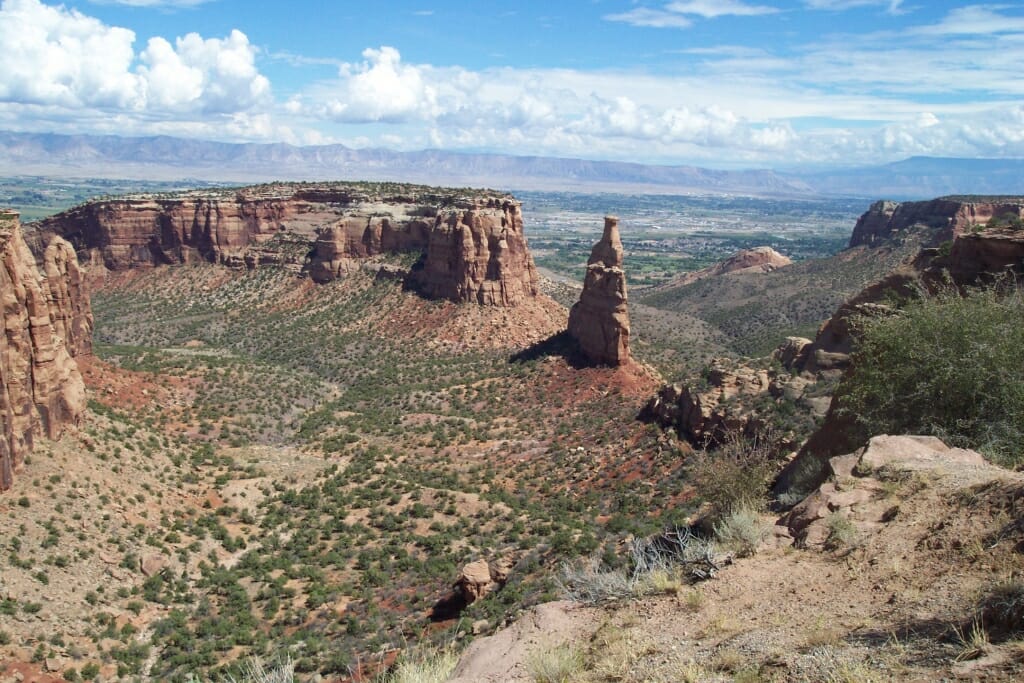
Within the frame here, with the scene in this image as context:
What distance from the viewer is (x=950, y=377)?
15344 millimetres

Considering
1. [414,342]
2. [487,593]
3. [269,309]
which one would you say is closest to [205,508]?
[487,593]

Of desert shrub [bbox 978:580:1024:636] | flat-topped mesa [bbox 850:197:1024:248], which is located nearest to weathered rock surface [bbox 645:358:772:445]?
desert shrub [bbox 978:580:1024:636]

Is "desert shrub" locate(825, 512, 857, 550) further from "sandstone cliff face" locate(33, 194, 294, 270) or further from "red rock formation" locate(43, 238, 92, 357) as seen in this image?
"sandstone cliff face" locate(33, 194, 294, 270)

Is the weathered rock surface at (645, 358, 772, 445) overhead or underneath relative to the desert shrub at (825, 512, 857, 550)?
underneath

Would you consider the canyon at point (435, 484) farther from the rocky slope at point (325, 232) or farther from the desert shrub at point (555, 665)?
the rocky slope at point (325, 232)

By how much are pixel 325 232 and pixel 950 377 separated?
66.3 meters

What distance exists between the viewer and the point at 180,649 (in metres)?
19.5

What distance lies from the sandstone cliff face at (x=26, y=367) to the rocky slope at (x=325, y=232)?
36.0 meters

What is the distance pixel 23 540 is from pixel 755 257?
121856mm

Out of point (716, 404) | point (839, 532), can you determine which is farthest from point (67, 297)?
point (839, 532)

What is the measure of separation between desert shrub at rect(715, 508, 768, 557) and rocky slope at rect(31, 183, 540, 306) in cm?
4845

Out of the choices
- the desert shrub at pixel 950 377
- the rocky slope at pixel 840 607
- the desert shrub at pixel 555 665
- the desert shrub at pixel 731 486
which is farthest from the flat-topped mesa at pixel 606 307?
the desert shrub at pixel 555 665

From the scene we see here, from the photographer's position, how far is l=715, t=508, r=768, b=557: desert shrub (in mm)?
12352

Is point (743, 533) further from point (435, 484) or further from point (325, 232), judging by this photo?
point (325, 232)
